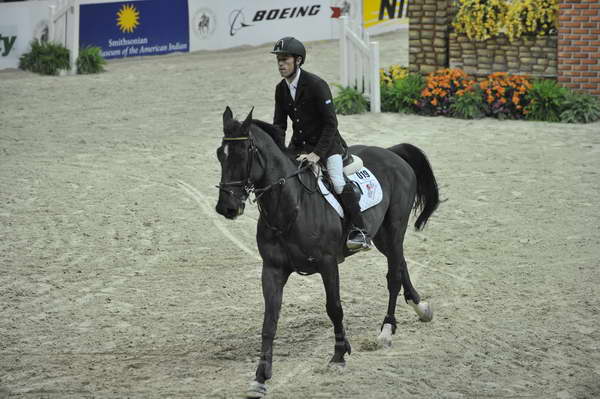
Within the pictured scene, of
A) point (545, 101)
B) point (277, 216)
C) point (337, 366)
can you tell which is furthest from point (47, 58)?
point (337, 366)

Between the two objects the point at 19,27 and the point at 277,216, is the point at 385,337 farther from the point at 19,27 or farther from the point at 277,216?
the point at 19,27

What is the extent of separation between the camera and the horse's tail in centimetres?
866

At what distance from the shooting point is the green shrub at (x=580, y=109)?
56.0 feet

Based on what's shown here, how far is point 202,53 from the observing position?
2591 cm

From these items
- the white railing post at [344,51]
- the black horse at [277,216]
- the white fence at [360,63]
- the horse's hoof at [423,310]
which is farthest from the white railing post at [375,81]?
the black horse at [277,216]

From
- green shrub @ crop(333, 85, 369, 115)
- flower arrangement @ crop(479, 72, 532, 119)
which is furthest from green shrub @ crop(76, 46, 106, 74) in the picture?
flower arrangement @ crop(479, 72, 532, 119)

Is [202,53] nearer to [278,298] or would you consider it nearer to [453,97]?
[453,97]

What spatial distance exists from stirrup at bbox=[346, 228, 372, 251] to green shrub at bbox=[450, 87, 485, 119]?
36.0ft

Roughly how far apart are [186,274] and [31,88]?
40.5 ft

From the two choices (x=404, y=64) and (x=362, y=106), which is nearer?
(x=362, y=106)

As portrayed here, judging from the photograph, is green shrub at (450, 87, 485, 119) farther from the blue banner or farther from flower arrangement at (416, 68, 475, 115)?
the blue banner

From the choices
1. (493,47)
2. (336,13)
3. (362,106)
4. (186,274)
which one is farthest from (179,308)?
(336,13)

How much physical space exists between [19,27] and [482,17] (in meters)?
11.7

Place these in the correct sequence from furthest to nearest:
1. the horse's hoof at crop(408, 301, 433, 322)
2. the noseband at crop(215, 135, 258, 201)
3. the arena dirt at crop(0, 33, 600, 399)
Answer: the horse's hoof at crop(408, 301, 433, 322) → the arena dirt at crop(0, 33, 600, 399) → the noseband at crop(215, 135, 258, 201)
